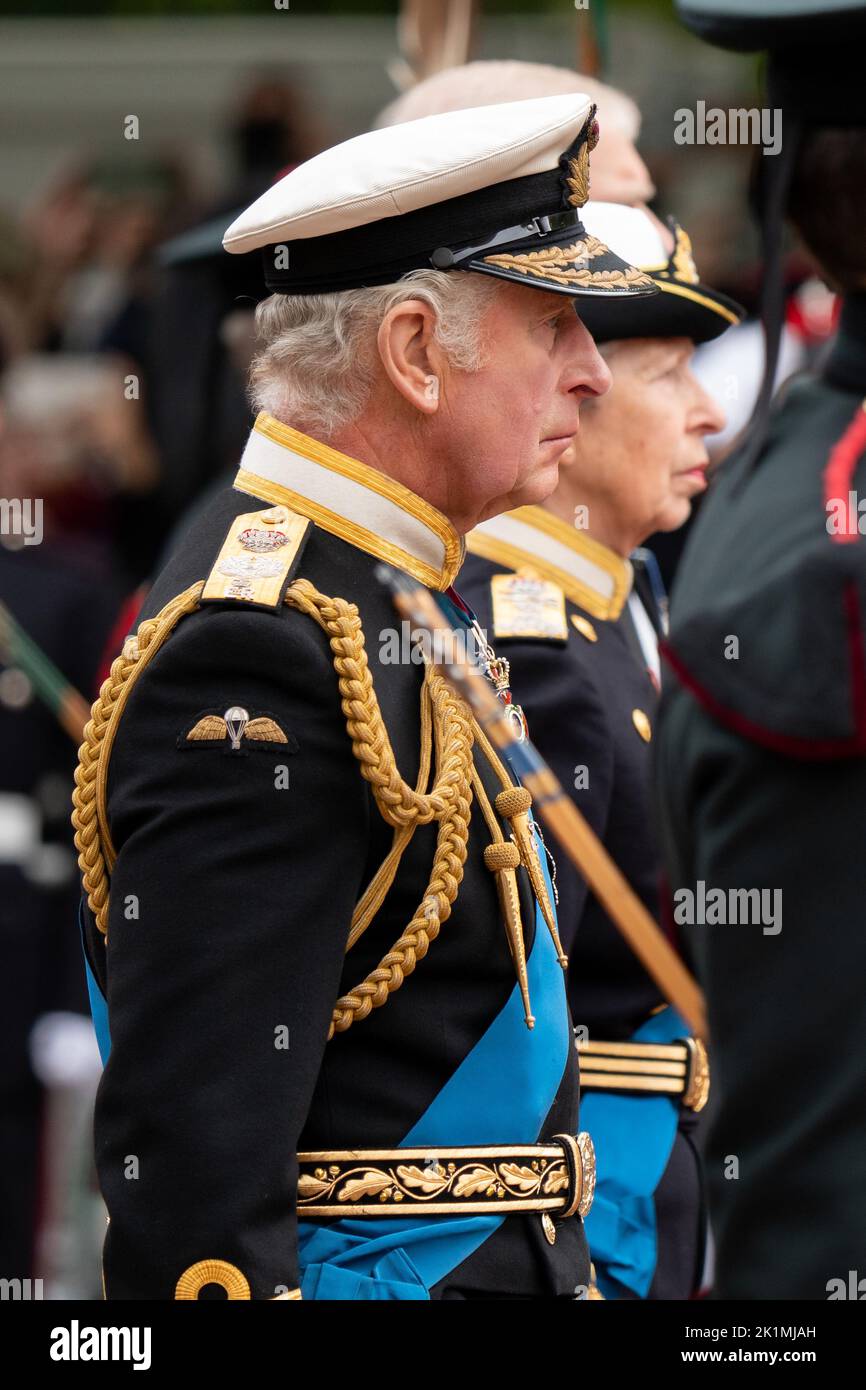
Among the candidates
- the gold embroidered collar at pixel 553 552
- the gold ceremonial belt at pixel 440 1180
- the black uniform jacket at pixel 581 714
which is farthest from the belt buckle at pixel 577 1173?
Answer: the gold embroidered collar at pixel 553 552

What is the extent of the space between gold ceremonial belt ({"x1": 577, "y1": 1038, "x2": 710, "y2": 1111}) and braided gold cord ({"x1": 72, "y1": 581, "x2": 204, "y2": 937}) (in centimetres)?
132

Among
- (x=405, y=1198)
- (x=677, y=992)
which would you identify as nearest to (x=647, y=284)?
(x=677, y=992)

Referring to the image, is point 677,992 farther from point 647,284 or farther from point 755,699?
point 647,284

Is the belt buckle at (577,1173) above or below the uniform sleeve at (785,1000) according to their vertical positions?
below

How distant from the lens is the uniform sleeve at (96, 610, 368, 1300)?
2709mm

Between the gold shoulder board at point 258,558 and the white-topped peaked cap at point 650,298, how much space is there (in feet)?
4.68

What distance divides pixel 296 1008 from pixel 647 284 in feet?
3.62

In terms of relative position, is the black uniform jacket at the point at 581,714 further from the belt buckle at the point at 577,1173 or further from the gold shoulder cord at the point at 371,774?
the gold shoulder cord at the point at 371,774

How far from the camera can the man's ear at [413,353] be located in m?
2.99

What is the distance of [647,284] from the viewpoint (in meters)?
3.18

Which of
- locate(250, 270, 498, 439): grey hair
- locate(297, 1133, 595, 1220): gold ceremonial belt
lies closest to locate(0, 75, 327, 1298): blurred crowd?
locate(250, 270, 498, 439): grey hair

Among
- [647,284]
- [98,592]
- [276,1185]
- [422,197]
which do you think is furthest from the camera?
[98,592]

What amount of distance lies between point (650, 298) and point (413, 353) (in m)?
1.29

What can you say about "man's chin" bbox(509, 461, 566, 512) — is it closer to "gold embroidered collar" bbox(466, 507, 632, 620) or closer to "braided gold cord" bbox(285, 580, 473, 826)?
"braided gold cord" bbox(285, 580, 473, 826)
